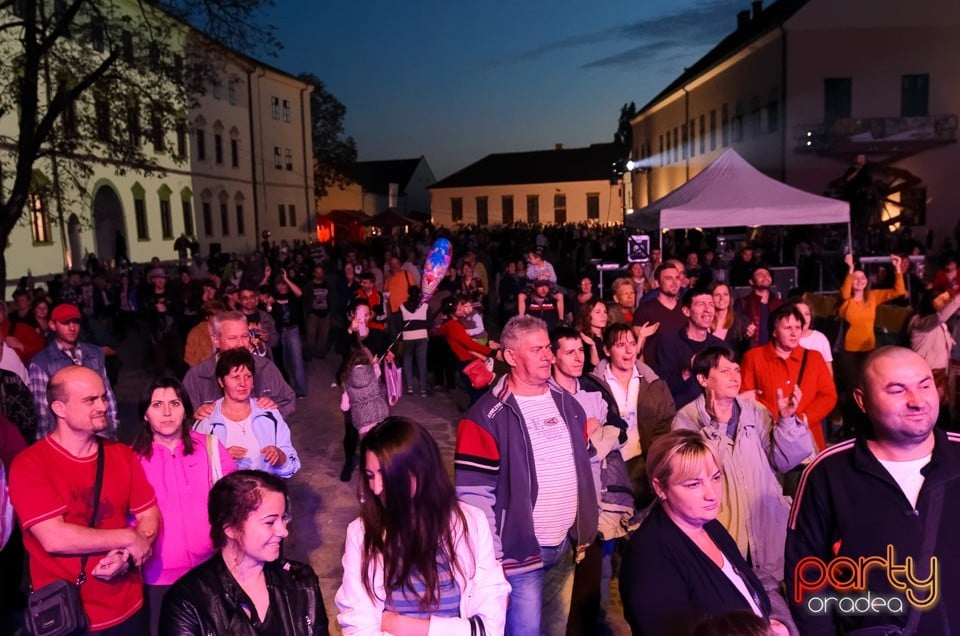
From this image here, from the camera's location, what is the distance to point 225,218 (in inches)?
1535

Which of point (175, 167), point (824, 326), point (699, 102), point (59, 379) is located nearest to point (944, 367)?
point (824, 326)

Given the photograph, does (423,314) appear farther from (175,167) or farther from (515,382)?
(175,167)

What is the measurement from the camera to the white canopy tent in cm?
1160

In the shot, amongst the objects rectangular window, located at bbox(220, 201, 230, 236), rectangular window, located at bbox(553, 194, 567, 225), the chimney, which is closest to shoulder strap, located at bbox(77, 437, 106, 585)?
rectangular window, located at bbox(220, 201, 230, 236)

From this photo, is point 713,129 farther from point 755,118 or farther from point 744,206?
point 744,206

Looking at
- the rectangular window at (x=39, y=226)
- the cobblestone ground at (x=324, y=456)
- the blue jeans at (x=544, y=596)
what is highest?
the rectangular window at (x=39, y=226)

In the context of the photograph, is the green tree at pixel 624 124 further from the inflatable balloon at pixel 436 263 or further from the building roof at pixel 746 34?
the inflatable balloon at pixel 436 263

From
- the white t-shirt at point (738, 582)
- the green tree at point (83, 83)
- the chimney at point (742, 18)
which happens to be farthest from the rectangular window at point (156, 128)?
the chimney at point (742, 18)

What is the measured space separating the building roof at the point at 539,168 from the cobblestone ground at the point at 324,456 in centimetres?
6312

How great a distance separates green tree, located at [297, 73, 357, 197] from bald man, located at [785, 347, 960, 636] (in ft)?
183

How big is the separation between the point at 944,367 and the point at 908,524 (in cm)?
474

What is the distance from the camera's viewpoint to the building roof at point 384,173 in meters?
77.7

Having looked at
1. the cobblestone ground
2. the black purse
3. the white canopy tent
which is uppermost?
the white canopy tent

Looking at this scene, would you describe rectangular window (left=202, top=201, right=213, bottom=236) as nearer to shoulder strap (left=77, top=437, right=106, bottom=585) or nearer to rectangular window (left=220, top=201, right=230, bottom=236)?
rectangular window (left=220, top=201, right=230, bottom=236)
